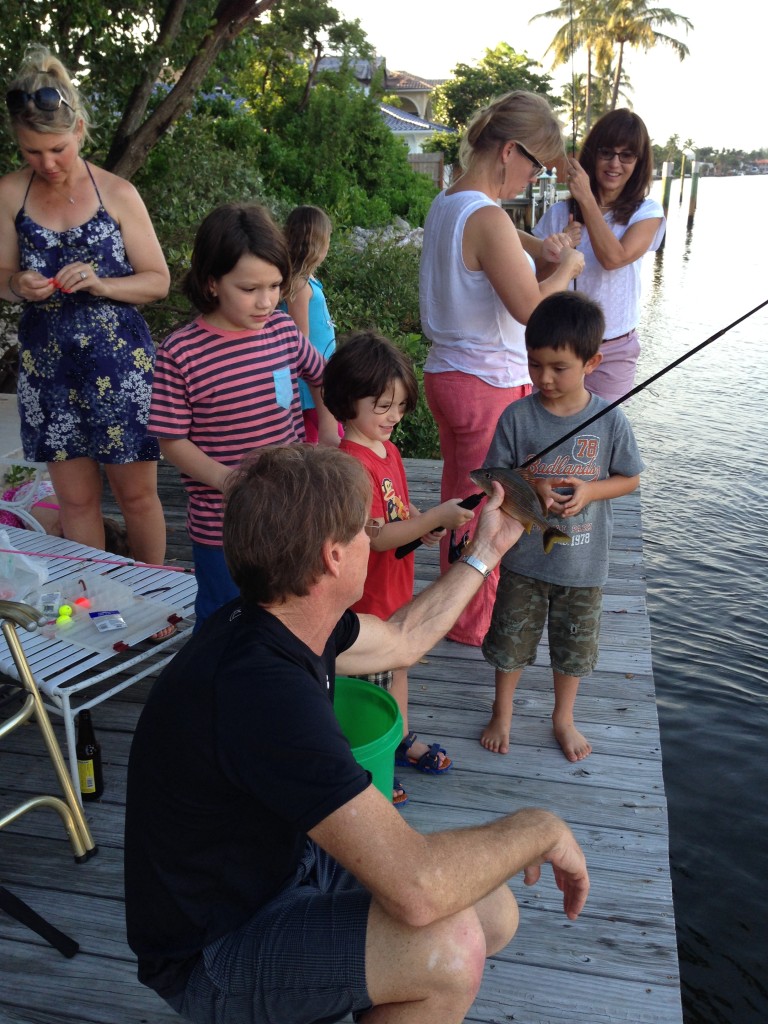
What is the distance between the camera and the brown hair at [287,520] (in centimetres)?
153

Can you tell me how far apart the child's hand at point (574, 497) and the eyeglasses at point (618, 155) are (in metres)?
1.51

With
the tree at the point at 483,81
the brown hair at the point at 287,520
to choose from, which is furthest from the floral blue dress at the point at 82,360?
the tree at the point at 483,81

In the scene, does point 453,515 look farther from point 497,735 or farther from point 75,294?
point 75,294

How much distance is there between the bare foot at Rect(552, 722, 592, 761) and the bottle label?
151 cm

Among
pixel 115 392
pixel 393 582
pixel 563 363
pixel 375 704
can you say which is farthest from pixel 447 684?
pixel 115 392

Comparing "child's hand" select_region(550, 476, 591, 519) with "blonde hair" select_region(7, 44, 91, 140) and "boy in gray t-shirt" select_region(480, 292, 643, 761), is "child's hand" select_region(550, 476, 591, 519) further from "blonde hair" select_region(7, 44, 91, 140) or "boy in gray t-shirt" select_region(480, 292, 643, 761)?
"blonde hair" select_region(7, 44, 91, 140)

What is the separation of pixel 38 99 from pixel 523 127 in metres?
1.57

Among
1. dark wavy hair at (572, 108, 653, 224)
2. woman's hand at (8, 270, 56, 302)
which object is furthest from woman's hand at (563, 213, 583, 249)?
woman's hand at (8, 270, 56, 302)

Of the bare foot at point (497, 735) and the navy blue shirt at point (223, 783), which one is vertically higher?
the navy blue shirt at point (223, 783)

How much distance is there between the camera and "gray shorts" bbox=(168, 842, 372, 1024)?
1.51 meters

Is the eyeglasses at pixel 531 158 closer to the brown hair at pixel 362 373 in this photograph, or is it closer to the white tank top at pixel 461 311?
the white tank top at pixel 461 311

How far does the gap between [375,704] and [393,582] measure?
49cm

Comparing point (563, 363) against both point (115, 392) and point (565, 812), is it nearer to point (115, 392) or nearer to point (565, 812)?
point (565, 812)

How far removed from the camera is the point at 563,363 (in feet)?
8.69
